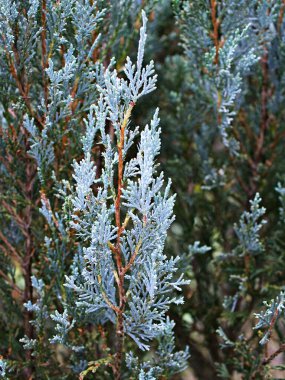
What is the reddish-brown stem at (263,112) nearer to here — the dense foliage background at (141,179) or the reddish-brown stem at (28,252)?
the dense foliage background at (141,179)

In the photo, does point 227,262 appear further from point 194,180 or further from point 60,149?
point 60,149

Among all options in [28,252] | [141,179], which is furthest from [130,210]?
[28,252]

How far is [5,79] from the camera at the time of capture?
2.23m

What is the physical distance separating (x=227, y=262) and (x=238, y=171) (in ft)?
2.06

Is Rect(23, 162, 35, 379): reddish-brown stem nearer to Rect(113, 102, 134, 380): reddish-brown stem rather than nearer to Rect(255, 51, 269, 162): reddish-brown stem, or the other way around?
Rect(113, 102, 134, 380): reddish-brown stem

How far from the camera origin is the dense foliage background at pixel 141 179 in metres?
2.12

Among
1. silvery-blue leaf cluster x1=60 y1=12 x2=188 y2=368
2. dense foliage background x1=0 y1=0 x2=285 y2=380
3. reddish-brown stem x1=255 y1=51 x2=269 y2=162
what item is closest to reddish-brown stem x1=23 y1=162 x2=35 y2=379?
dense foliage background x1=0 y1=0 x2=285 y2=380

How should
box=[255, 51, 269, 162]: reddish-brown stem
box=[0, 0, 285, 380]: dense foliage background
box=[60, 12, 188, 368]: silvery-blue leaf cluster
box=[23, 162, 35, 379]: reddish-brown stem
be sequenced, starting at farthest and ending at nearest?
box=[255, 51, 269, 162]: reddish-brown stem
box=[23, 162, 35, 379]: reddish-brown stem
box=[0, 0, 285, 380]: dense foliage background
box=[60, 12, 188, 368]: silvery-blue leaf cluster

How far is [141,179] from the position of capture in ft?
5.73

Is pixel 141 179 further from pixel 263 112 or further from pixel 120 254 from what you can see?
pixel 263 112

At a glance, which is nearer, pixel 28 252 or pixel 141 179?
pixel 141 179

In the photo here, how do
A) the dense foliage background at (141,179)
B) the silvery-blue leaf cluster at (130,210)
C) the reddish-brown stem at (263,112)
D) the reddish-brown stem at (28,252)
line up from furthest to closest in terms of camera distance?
the reddish-brown stem at (263,112) < the reddish-brown stem at (28,252) < the dense foliage background at (141,179) < the silvery-blue leaf cluster at (130,210)

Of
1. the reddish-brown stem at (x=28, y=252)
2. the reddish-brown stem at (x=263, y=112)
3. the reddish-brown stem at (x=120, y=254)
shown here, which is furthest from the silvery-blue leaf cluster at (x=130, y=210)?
the reddish-brown stem at (x=263, y=112)

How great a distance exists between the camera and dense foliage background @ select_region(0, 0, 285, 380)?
83.6 inches
